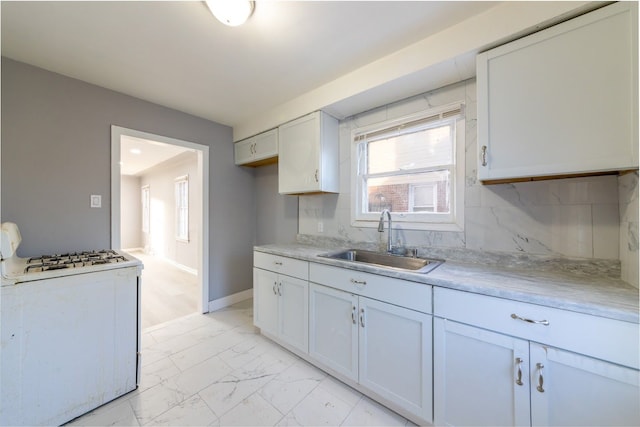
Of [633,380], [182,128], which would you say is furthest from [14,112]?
[633,380]

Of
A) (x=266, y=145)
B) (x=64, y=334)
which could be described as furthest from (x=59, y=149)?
(x=266, y=145)

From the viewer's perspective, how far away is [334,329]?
1753mm

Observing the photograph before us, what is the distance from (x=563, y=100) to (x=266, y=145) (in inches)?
98.3

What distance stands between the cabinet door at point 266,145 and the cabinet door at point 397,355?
194cm

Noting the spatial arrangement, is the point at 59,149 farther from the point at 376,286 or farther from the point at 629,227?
the point at 629,227

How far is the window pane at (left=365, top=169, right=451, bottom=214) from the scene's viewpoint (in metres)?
1.92

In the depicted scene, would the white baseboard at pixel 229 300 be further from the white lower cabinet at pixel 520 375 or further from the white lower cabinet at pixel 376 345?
the white lower cabinet at pixel 520 375

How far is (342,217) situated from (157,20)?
2022mm

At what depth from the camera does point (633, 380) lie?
Answer: 2.86ft

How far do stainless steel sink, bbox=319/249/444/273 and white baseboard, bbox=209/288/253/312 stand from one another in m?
1.93

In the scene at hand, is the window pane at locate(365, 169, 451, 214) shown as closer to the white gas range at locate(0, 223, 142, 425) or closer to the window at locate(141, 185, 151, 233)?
the white gas range at locate(0, 223, 142, 425)

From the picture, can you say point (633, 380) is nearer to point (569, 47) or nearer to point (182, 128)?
point (569, 47)

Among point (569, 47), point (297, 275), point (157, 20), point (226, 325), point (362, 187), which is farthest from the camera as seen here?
point (226, 325)

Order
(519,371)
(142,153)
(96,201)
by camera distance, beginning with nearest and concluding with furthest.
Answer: (519,371) → (96,201) → (142,153)
